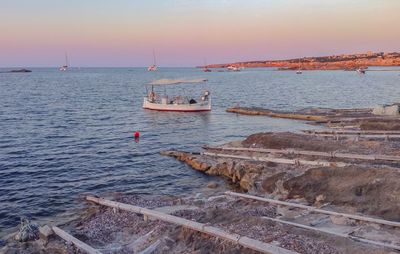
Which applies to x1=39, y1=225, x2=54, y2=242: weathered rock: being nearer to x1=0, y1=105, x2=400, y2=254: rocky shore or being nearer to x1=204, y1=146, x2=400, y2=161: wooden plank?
x1=0, y1=105, x2=400, y2=254: rocky shore

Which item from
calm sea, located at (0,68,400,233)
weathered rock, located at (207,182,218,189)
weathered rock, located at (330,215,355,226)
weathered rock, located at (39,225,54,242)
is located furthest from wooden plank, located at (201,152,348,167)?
weathered rock, located at (39,225,54,242)

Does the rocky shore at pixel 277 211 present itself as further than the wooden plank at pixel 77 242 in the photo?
No

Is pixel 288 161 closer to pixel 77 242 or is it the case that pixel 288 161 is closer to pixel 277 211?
Result: pixel 277 211

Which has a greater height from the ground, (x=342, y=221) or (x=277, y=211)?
(x=342, y=221)

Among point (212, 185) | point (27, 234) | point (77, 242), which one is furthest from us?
point (212, 185)

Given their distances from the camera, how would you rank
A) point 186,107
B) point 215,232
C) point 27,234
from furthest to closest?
point 186,107
point 27,234
point 215,232

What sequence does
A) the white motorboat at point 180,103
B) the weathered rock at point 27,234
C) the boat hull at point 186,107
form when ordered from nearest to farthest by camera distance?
the weathered rock at point 27,234 → the white motorboat at point 180,103 → the boat hull at point 186,107

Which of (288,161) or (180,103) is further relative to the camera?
(180,103)

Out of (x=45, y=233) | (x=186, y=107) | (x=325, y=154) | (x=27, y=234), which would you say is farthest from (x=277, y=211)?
(x=186, y=107)

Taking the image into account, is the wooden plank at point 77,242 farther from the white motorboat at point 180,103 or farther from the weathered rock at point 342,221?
the white motorboat at point 180,103

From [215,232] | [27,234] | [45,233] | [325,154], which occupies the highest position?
[215,232]

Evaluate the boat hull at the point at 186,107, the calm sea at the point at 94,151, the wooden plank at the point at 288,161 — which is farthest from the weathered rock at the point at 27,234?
the boat hull at the point at 186,107

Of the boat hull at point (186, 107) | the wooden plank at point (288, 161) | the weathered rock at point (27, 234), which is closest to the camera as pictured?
the weathered rock at point (27, 234)

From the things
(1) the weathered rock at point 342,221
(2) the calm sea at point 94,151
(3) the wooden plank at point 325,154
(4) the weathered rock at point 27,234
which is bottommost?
(2) the calm sea at point 94,151
